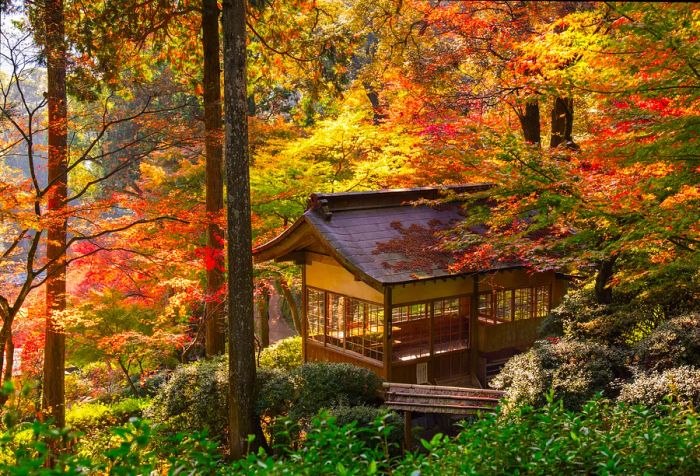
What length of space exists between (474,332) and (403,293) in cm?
202

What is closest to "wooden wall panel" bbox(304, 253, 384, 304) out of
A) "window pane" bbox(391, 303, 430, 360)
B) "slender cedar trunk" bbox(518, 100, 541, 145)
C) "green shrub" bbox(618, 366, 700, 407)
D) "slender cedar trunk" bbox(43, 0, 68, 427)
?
"window pane" bbox(391, 303, 430, 360)

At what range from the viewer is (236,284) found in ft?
28.2

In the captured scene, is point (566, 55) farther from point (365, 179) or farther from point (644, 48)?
point (365, 179)

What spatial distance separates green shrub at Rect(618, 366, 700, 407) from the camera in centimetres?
620

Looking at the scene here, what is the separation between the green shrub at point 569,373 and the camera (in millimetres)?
7469

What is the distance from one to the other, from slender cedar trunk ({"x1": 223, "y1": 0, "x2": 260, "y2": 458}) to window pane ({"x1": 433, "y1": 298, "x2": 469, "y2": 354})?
14.9 feet

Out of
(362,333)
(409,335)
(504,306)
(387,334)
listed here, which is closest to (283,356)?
(362,333)

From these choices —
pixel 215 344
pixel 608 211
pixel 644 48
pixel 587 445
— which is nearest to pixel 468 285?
pixel 215 344

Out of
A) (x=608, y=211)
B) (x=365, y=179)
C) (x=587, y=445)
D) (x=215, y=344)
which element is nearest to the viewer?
(x=587, y=445)

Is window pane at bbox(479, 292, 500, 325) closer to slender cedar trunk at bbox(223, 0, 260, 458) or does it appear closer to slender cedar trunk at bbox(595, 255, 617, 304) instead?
slender cedar trunk at bbox(595, 255, 617, 304)

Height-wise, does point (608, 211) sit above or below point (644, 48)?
below

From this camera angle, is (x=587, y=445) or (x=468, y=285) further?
(x=468, y=285)

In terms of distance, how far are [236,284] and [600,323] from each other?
5.34m

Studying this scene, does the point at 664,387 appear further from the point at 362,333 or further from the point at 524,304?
the point at 524,304
